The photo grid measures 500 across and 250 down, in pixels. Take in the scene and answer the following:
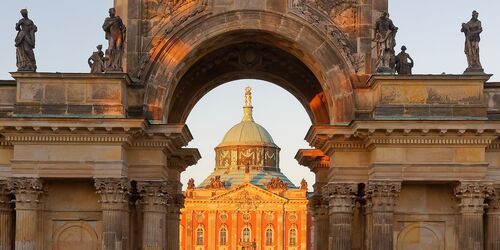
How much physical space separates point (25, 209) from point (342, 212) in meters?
10.7

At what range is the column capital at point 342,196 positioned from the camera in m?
41.2

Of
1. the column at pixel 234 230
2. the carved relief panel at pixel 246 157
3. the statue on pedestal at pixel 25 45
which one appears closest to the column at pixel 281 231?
the column at pixel 234 230

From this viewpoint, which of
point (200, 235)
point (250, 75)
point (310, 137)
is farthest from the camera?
point (200, 235)

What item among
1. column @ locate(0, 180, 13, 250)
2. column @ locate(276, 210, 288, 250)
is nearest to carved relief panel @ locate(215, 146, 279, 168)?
column @ locate(276, 210, 288, 250)

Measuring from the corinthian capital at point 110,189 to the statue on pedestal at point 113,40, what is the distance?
3719 mm

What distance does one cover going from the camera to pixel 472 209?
40062mm

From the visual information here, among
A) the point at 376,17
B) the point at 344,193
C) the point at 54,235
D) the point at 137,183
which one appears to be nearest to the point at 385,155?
the point at 344,193

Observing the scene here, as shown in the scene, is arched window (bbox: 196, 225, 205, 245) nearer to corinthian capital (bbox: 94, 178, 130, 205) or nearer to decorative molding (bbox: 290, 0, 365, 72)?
decorative molding (bbox: 290, 0, 365, 72)

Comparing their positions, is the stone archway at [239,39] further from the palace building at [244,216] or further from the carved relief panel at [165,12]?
the palace building at [244,216]

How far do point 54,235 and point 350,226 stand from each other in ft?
33.4

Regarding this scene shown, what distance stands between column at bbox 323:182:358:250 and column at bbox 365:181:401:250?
1246 mm

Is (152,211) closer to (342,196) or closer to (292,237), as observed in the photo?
(342,196)

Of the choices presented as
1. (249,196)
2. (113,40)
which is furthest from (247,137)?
(113,40)

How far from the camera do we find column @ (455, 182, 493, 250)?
39875 millimetres
